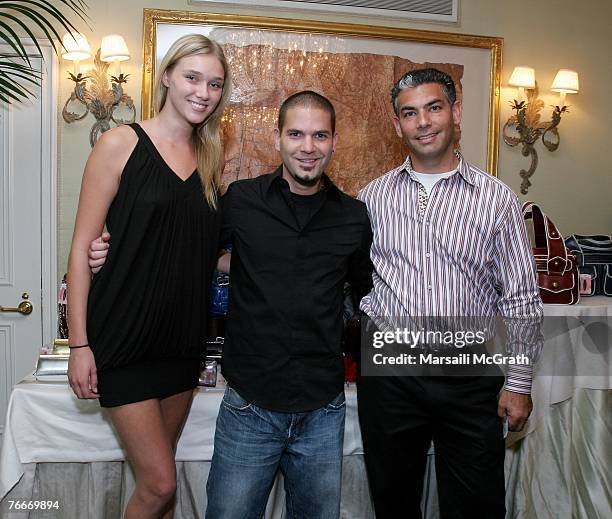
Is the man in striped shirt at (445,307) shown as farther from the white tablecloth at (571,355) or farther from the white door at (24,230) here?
the white door at (24,230)

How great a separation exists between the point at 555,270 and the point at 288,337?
170cm

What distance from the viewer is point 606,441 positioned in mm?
2625

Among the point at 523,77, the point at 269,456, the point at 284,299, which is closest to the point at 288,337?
the point at 284,299

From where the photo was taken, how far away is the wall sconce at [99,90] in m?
3.07

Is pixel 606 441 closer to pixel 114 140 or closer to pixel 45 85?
pixel 114 140

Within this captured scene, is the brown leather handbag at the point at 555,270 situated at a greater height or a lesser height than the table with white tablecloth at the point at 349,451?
greater

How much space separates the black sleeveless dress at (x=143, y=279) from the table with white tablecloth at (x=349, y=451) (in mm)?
513

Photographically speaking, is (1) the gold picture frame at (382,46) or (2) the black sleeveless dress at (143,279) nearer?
(2) the black sleeveless dress at (143,279)

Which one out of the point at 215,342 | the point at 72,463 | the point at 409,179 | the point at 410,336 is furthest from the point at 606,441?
the point at 72,463

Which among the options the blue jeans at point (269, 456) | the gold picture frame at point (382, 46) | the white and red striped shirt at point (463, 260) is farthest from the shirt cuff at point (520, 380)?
the gold picture frame at point (382, 46)

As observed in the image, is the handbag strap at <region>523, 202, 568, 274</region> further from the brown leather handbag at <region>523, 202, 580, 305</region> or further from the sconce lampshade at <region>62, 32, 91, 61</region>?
the sconce lampshade at <region>62, 32, 91, 61</region>

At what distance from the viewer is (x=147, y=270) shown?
5.80ft

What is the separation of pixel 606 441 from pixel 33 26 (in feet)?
11.2

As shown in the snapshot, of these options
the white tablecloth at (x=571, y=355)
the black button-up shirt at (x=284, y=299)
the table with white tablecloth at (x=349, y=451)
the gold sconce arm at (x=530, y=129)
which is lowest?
the table with white tablecloth at (x=349, y=451)
